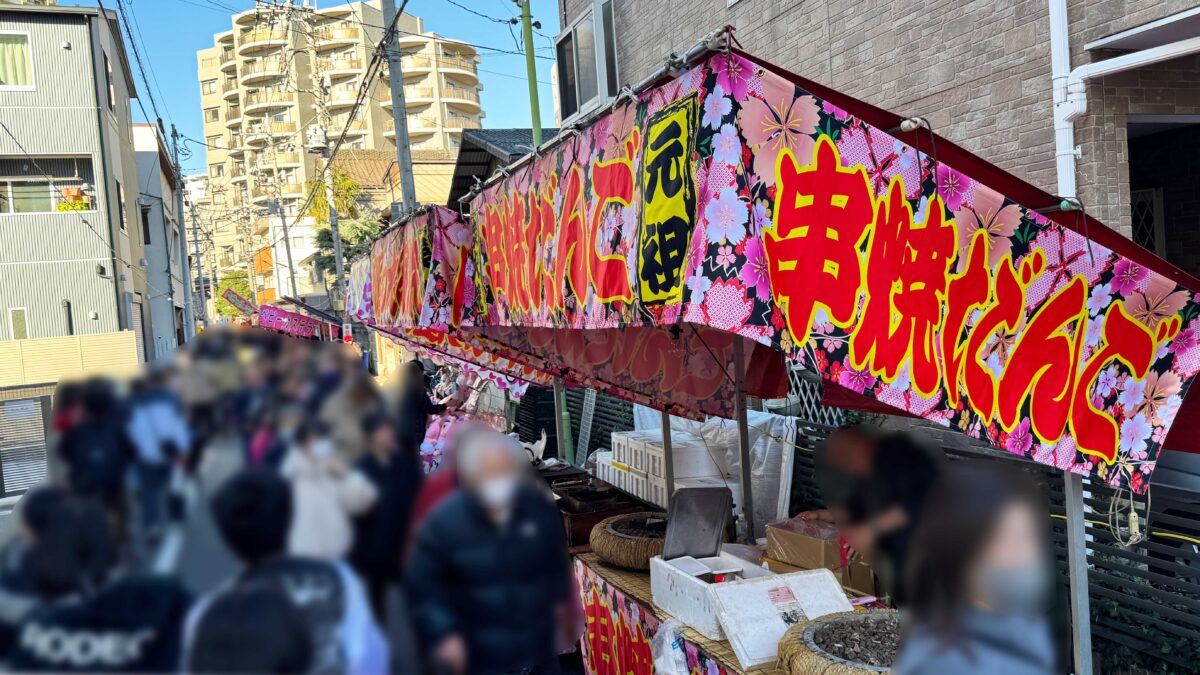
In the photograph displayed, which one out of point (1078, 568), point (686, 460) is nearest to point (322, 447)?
point (1078, 568)

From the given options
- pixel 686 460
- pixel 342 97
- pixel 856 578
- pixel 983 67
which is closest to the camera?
pixel 856 578

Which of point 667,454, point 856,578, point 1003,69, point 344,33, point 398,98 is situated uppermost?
point 344,33

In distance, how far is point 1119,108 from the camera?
595 centimetres

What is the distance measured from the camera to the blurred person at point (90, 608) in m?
0.60

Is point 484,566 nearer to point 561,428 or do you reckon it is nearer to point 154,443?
point 154,443

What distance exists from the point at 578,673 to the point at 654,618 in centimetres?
163

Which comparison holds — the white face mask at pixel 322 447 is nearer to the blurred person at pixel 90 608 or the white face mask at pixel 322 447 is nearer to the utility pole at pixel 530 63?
the blurred person at pixel 90 608

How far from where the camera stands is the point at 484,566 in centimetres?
67

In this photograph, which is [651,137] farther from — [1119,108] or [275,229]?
[275,229]

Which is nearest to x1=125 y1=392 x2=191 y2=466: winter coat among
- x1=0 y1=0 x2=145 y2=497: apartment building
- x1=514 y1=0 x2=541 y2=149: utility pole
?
x1=514 y1=0 x2=541 y2=149: utility pole

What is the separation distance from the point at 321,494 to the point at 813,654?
266 centimetres

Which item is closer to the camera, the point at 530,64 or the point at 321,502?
the point at 321,502

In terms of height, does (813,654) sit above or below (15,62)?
below

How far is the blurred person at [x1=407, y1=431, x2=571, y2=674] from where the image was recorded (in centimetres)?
67
